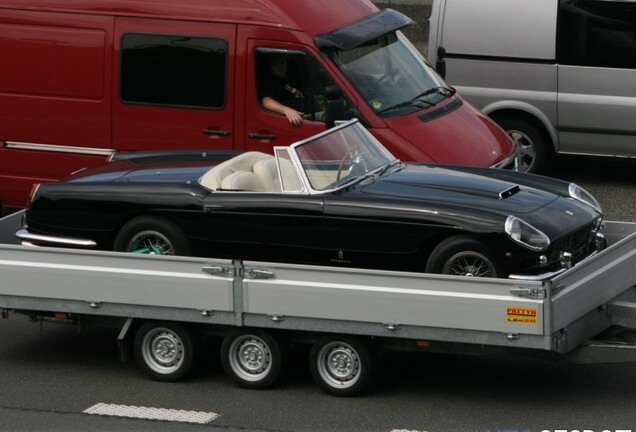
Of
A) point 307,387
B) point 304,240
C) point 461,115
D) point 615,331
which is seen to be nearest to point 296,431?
point 307,387

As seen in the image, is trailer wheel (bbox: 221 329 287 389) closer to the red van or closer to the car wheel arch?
the car wheel arch

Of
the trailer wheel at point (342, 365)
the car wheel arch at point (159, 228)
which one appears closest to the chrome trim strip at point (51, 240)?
the car wheel arch at point (159, 228)

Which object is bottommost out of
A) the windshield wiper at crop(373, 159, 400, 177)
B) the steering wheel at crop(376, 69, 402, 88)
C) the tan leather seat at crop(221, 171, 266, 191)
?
the tan leather seat at crop(221, 171, 266, 191)

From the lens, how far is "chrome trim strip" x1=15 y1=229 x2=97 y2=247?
31.8ft

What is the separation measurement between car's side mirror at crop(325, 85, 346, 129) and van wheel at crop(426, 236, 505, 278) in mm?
3334

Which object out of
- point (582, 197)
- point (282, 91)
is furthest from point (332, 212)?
point (282, 91)

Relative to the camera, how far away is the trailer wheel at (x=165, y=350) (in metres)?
9.11

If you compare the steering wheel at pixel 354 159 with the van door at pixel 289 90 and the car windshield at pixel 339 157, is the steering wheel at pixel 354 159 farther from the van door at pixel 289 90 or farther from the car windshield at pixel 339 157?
the van door at pixel 289 90

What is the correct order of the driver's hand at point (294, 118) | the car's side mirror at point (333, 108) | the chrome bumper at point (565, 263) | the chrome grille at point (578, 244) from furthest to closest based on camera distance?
the driver's hand at point (294, 118) < the car's side mirror at point (333, 108) < the chrome grille at point (578, 244) < the chrome bumper at point (565, 263)

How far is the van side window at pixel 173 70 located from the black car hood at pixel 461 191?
322cm

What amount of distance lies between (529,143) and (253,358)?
7.13 m

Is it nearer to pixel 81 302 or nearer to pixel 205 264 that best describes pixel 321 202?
pixel 205 264

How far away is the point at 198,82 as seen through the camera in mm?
12523

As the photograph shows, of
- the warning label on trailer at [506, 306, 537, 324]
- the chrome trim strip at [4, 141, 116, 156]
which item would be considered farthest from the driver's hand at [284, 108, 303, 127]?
the warning label on trailer at [506, 306, 537, 324]
